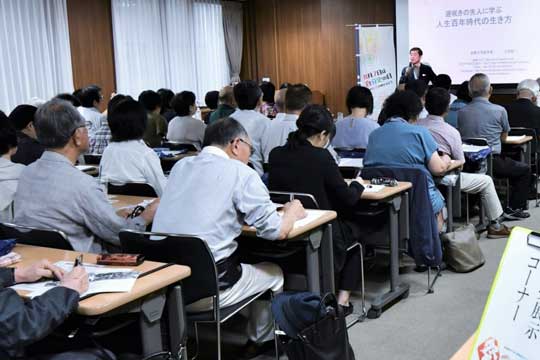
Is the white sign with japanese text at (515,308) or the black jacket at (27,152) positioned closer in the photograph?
the white sign with japanese text at (515,308)

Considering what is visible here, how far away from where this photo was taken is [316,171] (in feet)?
10.7

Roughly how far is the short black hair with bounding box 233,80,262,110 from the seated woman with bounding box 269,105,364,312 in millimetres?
1753

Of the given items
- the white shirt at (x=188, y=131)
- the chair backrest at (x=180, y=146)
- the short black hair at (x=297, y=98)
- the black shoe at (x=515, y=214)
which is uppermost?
the short black hair at (x=297, y=98)

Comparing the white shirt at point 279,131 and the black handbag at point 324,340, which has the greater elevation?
the white shirt at point 279,131

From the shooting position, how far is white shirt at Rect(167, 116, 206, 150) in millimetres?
6086

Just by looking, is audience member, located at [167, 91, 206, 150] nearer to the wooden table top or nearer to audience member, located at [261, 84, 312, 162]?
audience member, located at [261, 84, 312, 162]

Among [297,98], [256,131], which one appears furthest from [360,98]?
[256,131]

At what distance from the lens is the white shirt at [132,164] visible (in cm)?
371

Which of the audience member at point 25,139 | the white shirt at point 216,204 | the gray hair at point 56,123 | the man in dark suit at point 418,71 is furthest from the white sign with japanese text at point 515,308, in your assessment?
the man in dark suit at point 418,71

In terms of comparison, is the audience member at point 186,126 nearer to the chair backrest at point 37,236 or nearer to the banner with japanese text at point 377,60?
the chair backrest at point 37,236

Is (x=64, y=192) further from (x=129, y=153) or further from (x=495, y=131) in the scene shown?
(x=495, y=131)

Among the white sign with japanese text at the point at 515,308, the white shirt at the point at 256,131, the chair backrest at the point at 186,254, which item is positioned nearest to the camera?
the white sign with japanese text at the point at 515,308

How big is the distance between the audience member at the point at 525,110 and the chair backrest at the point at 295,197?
12.0 feet

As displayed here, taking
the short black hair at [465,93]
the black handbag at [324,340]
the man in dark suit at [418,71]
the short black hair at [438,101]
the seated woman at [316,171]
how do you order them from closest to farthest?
the black handbag at [324,340] → the seated woman at [316,171] → the short black hair at [438,101] → the short black hair at [465,93] → the man in dark suit at [418,71]
